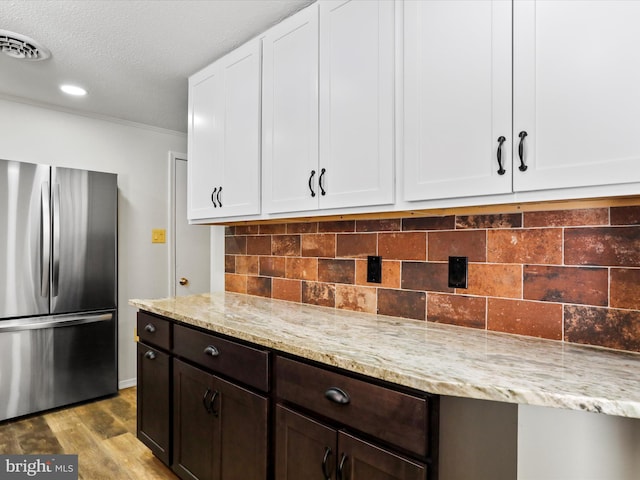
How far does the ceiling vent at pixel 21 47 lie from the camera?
80.6 inches

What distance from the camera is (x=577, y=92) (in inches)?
41.9

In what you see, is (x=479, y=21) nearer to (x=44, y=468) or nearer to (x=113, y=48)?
(x=113, y=48)

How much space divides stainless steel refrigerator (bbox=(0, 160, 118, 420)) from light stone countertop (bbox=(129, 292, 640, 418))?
156cm

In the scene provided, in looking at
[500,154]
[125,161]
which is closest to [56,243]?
[125,161]

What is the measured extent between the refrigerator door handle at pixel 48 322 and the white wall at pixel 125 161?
379 mm

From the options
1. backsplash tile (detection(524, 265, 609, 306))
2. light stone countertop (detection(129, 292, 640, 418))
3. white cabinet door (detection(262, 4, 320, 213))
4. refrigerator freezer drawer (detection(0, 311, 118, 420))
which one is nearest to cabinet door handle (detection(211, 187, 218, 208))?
white cabinet door (detection(262, 4, 320, 213))

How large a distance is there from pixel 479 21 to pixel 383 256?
3.34 ft

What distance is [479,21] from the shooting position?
4.09 feet

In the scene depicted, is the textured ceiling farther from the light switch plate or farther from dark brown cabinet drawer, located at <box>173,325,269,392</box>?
dark brown cabinet drawer, located at <box>173,325,269,392</box>

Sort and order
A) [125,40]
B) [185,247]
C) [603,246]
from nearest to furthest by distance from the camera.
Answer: [603,246] < [125,40] < [185,247]

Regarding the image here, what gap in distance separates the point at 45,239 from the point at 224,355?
79.8 inches

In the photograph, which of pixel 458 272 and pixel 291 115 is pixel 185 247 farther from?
pixel 458 272

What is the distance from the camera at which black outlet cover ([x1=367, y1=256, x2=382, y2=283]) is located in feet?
6.17

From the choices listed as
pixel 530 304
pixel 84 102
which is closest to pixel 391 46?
pixel 530 304
